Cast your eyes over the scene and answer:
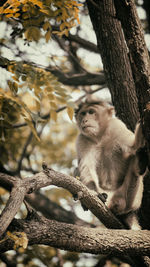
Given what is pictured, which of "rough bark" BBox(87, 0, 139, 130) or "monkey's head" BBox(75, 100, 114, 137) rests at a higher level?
"rough bark" BBox(87, 0, 139, 130)

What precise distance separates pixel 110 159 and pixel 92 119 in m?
0.79

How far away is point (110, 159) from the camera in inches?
202

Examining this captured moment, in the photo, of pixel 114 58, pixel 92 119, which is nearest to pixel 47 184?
pixel 92 119

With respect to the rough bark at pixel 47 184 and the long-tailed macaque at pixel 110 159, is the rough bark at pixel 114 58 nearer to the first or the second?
the long-tailed macaque at pixel 110 159

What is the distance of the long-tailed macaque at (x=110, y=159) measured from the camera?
185 inches

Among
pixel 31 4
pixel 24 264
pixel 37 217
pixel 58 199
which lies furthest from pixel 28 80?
pixel 58 199

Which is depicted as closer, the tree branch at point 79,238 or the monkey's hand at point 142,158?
the tree branch at point 79,238

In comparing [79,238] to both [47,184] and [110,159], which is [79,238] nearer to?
[47,184]

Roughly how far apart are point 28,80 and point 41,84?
0.50 feet

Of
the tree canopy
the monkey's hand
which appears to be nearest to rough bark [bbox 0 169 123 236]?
the tree canopy

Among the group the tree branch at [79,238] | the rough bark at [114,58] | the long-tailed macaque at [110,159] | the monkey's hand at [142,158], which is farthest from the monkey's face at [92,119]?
the tree branch at [79,238]

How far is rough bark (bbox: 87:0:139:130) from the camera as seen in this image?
5.14 metres

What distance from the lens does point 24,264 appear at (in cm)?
578

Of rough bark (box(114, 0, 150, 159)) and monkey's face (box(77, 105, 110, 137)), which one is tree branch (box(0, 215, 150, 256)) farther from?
monkey's face (box(77, 105, 110, 137))
